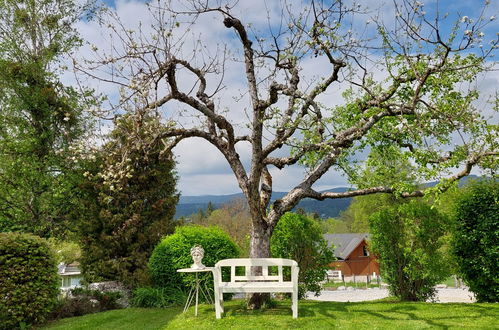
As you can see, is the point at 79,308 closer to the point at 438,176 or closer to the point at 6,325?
the point at 6,325

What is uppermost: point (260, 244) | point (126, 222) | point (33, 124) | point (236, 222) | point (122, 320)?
point (33, 124)

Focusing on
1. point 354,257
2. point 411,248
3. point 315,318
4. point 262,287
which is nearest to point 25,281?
point 262,287

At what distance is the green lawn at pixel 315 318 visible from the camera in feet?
23.5

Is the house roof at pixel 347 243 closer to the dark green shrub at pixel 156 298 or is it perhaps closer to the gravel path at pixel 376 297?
the gravel path at pixel 376 297

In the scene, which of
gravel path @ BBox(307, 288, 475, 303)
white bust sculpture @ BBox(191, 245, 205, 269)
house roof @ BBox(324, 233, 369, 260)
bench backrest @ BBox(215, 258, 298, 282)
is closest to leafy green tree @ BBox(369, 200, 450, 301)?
bench backrest @ BBox(215, 258, 298, 282)

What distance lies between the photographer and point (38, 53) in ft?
56.3

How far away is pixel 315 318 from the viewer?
7.66m

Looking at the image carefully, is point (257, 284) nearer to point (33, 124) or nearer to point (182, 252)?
point (182, 252)

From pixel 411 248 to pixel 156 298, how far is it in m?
6.47

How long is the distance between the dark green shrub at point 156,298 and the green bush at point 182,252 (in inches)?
11.6

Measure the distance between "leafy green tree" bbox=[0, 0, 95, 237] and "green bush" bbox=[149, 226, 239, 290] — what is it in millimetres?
6423

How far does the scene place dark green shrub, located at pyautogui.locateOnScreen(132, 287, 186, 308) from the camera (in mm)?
10492

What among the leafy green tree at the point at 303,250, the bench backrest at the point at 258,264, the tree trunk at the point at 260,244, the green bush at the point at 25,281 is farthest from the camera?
the leafy green tree at the point at 303,250

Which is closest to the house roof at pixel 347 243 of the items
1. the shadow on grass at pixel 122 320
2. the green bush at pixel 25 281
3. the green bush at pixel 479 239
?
the green bush at pixel 479 239
